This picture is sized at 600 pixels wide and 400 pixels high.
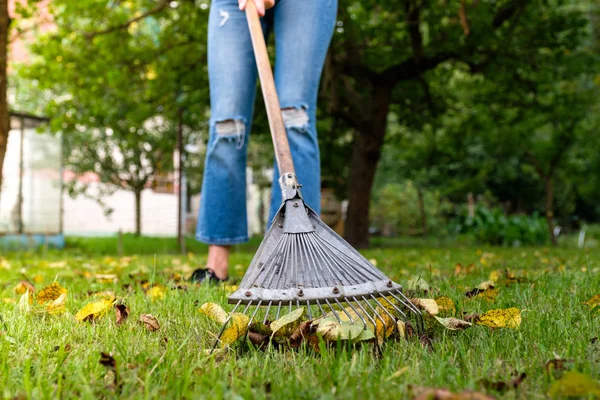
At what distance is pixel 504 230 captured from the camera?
12.5 meters

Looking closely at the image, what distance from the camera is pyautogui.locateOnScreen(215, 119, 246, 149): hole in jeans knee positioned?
7.92ft

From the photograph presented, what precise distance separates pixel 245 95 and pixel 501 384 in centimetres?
175

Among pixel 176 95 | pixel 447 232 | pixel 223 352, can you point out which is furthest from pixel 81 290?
pixel 447 232

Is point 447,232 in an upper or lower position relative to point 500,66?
lower

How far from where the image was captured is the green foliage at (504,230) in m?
12.4

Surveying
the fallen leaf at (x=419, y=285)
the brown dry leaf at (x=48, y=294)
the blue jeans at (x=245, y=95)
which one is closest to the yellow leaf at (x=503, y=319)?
the fallen leaf at (x=419, y=285)

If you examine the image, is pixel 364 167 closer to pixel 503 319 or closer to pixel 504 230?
pixel 504 230

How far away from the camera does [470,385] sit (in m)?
0.93

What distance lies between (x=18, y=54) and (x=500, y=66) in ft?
67.1

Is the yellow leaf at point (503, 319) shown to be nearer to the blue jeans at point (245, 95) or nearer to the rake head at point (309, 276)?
the rake head at point (309, 276)

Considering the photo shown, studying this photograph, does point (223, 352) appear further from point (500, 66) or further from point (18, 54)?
point (18, 54)

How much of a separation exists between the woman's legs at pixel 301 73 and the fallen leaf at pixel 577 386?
4.83ft

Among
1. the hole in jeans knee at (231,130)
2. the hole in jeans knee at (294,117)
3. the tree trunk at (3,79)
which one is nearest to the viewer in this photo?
the hole in jeans knee at (294,117)

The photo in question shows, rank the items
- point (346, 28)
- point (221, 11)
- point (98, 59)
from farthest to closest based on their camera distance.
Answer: point (98, 59) < point (346, 28) < point (221, 11)
